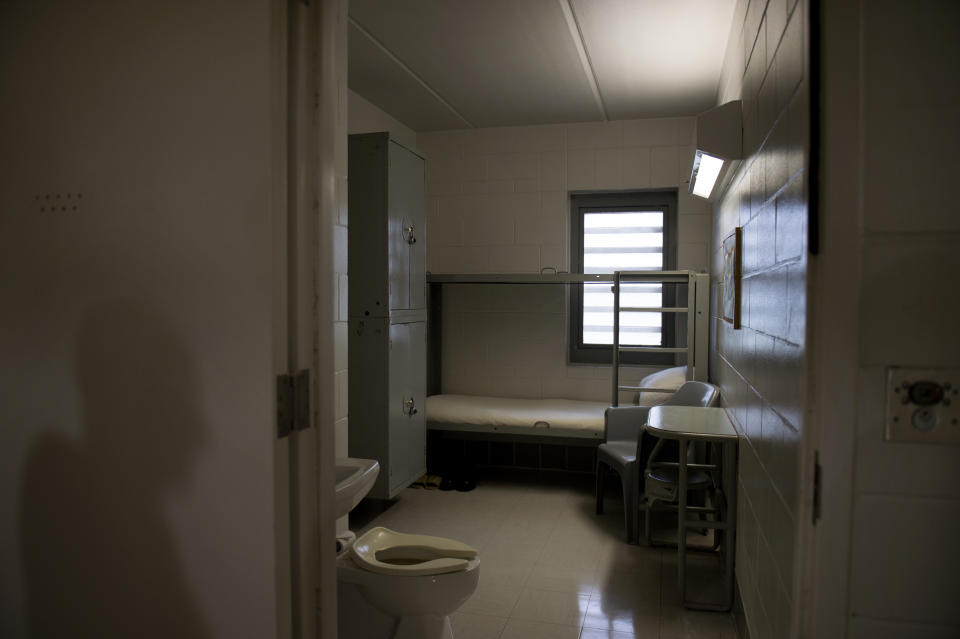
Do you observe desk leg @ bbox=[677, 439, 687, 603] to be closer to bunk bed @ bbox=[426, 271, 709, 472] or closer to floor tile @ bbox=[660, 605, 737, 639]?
floor tile @ bbox=[660, 605, 737, 639]

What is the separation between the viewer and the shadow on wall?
1.12 m

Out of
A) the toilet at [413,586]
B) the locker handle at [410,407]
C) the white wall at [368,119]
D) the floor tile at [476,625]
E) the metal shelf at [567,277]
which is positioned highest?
the white wall at [368,119]

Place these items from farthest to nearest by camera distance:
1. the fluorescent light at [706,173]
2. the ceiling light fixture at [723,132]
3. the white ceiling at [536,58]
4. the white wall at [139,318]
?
the white ceiling at [536,58]
the fluorescent light at [706,173]
the ceiling light fixture at [723,132]
the white wall at [139,318]

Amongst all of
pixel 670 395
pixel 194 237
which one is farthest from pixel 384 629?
pixel 670 395

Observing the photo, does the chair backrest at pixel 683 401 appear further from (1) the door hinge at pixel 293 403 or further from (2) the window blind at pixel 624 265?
(1) the door hinge at pixel 293 403

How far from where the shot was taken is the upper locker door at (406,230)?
3.42 metres

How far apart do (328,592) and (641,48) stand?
9.88 feet

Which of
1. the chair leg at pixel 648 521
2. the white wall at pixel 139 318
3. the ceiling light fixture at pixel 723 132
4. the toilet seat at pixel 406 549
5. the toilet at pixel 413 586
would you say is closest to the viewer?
the white wall at pixel 139 318

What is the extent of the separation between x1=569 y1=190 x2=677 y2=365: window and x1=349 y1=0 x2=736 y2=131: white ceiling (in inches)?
25.0

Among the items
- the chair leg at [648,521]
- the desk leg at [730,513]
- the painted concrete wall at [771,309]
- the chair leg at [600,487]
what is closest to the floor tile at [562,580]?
the chair leg at [648,521]

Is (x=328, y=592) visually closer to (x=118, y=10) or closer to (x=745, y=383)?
(x=118, y=10)

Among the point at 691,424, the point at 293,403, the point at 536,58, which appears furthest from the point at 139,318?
the point at 536,58

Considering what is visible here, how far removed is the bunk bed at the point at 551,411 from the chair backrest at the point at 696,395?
1.08 ft

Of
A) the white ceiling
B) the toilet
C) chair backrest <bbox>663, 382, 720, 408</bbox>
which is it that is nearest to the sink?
the toilet
